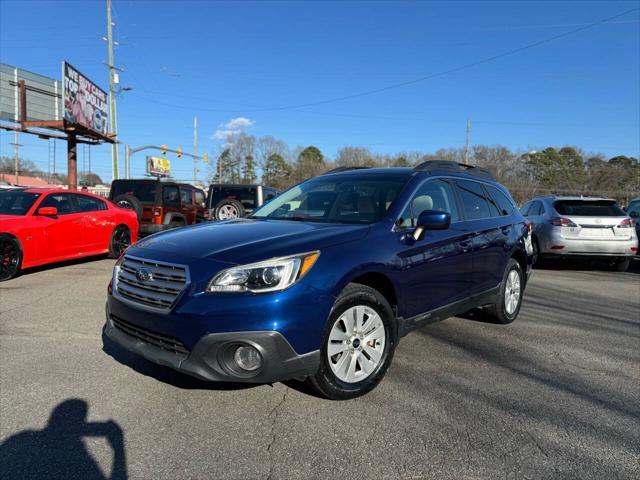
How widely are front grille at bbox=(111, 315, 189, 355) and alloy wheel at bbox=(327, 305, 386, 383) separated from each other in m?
1.00

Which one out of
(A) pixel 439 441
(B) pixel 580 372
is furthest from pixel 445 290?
(A) pixel 439 441

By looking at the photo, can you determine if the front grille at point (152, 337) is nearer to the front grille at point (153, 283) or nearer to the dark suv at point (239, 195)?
the front grille at point (153, 283)

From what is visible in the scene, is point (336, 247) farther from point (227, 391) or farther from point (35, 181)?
point (35, 181)

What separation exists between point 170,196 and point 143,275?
33.8 feet

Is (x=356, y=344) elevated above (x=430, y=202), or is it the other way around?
(x=430, y=202)

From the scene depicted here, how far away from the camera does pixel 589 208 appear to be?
9500mm

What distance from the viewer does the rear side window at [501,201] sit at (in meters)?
5.35

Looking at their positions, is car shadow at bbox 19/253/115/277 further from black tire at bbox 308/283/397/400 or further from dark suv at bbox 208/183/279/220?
black tire at bbox 308/283/397/400

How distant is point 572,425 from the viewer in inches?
116

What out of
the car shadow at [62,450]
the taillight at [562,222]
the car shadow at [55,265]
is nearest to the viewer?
the car shadow at [62,450]

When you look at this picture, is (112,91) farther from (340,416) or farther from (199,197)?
(340,416)

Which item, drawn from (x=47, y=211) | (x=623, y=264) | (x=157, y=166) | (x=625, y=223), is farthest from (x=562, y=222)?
(x=157, y=166)

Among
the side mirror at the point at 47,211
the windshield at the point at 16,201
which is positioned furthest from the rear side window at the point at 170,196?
the side mirror at the point at 47,211

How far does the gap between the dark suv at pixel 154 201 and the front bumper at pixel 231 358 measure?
31.2 feet
